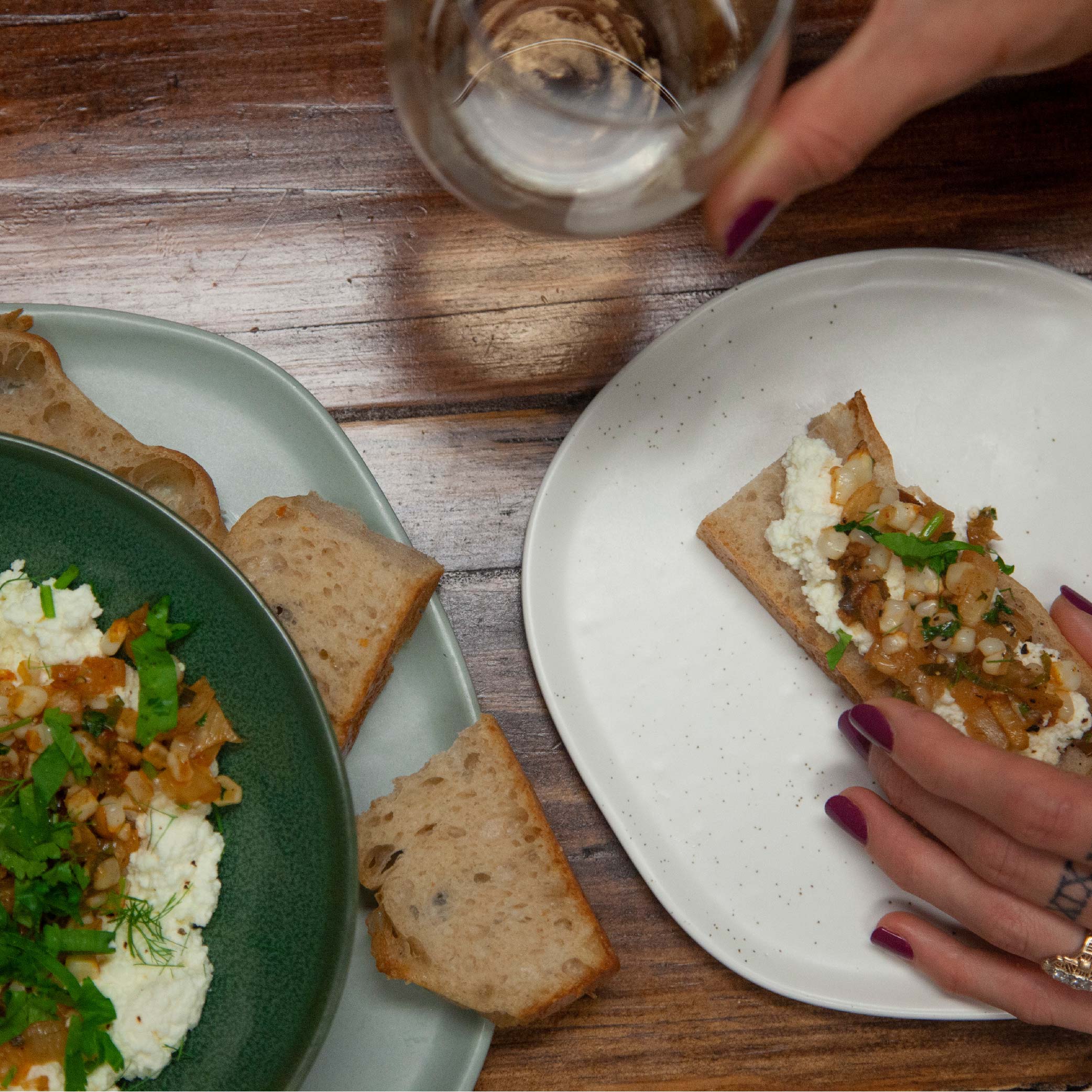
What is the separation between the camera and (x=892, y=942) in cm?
160

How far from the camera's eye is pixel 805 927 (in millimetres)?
1635

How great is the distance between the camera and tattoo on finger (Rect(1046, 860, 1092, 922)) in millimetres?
1481

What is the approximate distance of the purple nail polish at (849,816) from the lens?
159cm

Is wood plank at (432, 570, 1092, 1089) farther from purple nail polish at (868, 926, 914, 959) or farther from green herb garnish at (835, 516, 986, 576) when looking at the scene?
green herb garnish at (835, 516, 986, 576)

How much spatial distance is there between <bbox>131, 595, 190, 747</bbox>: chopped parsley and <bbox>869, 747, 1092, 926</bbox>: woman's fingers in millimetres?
Answer: 1148

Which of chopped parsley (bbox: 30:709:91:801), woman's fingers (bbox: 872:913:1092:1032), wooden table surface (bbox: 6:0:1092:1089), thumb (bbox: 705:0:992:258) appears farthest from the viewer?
wooden table surface (bbox: 6:0:1092:1089)

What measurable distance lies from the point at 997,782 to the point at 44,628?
1.45 meters

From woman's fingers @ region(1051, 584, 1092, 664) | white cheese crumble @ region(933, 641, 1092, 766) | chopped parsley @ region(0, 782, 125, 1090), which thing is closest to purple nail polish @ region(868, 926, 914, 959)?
white cheese crumble @ region(933, 641, 1092, 766)

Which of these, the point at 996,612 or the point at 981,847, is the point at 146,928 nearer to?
the point at 981,847

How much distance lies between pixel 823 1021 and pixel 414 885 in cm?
78

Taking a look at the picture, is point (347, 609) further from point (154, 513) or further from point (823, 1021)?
point (823, 1021)

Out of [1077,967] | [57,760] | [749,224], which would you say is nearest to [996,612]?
[1077,967]

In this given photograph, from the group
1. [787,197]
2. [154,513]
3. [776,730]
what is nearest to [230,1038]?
[154,513]

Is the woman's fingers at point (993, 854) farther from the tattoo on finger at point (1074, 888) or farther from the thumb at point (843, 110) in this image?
the thumb at point (843, 110)
